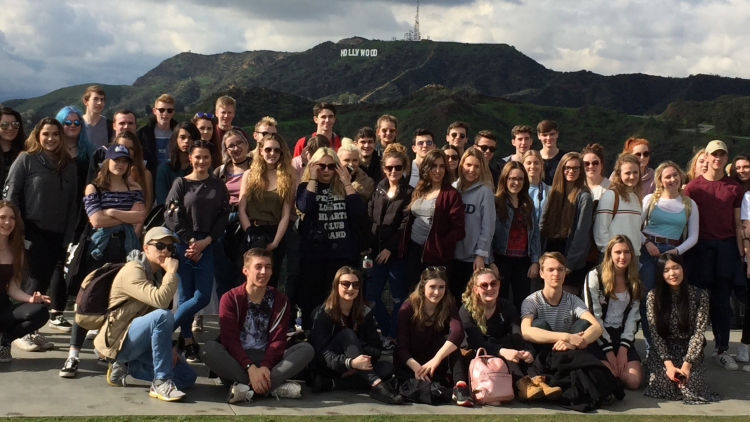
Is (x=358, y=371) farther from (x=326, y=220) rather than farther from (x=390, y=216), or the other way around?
(x=390, y=216)

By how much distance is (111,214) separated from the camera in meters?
6.07

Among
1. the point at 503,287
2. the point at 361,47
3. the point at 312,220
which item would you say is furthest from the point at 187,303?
Result: the point at 361,47

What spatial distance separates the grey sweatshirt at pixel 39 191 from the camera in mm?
6414

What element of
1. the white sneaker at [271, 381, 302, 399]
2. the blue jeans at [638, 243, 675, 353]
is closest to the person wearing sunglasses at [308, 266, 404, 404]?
the white sneaker at [271, 381, 302, 399]

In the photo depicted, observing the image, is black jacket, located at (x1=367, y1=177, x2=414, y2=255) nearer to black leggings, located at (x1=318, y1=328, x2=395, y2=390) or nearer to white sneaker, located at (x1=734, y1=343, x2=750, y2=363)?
black leggings, located at (x1=318, y1=328, x2=395, y2=390)

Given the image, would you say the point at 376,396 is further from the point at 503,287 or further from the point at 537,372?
the point at 503,287

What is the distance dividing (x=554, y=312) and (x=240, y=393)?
8.79 feet

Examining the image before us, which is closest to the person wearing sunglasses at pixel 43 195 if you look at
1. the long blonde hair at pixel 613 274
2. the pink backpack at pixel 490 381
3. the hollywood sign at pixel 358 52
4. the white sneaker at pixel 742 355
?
the pink backpack at pixel 490 381

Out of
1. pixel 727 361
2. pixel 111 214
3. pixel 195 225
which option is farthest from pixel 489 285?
pixel 111 214

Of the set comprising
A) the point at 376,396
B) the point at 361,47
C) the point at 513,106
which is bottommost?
the point at 376,396

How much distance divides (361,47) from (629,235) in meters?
148

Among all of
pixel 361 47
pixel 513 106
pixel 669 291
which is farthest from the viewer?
pixel 361 47

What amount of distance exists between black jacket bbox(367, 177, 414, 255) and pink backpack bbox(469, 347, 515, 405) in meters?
1.47

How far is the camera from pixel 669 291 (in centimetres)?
636
